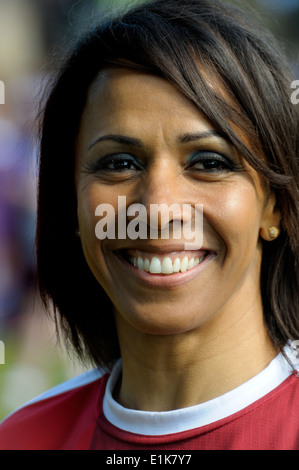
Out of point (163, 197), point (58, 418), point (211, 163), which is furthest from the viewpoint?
point (58, 418)

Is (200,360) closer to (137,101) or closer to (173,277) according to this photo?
(173,277)

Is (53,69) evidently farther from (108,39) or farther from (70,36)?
(108,39)

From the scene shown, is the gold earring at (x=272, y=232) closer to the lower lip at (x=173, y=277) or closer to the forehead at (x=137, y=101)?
the lower lip at (x=173, y=277)

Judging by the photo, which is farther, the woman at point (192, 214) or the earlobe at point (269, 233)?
the earlobe at point (269, 233)

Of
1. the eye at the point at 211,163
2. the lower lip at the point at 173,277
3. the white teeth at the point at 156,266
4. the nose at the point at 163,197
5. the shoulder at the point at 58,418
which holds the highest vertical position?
the eye at the point at 211,163

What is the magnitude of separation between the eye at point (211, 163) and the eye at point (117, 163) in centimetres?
18

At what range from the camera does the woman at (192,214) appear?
2064 mm

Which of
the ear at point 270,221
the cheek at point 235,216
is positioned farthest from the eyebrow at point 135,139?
the ear at point 270,221

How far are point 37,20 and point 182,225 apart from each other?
647cm

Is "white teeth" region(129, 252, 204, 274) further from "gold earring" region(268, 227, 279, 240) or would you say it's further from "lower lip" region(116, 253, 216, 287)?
"gold earring" region(268, 227, 279, 240)

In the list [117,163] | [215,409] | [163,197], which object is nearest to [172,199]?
[163,197]

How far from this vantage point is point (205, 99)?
6.69 feet

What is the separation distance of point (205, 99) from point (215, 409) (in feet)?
3.15

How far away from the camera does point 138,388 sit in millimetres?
2373
